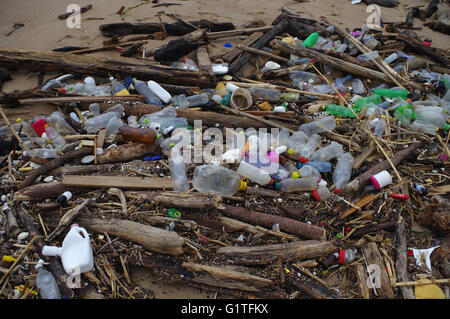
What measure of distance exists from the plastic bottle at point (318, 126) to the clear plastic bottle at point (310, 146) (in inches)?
6.1

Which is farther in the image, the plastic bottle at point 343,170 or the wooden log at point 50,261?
the plastic bottle at point 343,170

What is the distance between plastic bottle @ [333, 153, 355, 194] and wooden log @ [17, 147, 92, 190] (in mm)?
2757

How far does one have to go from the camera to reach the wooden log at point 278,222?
270cm

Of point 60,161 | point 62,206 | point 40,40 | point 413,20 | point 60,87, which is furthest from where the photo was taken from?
point 413,20

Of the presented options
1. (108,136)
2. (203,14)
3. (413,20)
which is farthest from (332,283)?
(413,20)

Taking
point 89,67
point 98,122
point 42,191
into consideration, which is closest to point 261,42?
point 89,67

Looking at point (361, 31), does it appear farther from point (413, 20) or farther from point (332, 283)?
point (332, 283)

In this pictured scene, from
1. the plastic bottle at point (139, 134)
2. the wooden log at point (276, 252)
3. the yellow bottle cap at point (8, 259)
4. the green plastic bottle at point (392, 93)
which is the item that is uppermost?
the green plastic bottle at point (392, 93)

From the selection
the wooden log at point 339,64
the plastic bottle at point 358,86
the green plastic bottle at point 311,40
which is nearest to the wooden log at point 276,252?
the plastic bottle at point 358,86

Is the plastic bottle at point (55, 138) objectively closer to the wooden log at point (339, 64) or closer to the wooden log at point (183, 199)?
the wooden log at point (183, 199)

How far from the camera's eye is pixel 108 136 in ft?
11.6

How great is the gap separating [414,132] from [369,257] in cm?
191

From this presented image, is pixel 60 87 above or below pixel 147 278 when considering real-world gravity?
above

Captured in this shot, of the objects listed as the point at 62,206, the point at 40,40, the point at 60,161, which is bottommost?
the point at 62,206
